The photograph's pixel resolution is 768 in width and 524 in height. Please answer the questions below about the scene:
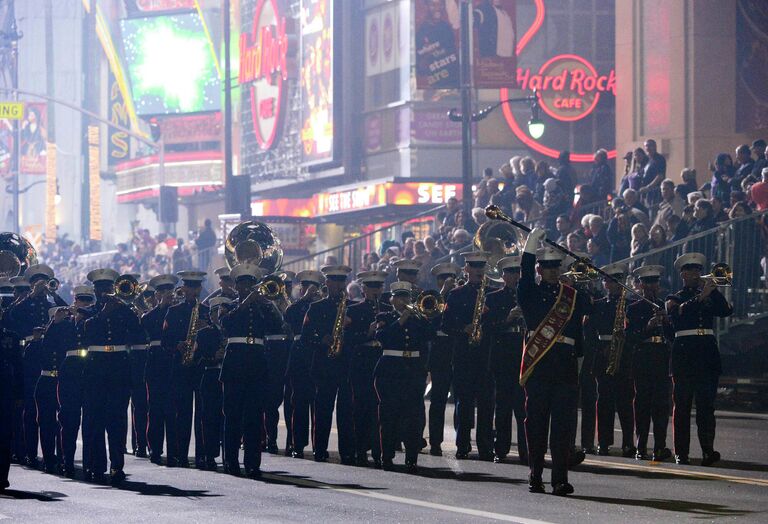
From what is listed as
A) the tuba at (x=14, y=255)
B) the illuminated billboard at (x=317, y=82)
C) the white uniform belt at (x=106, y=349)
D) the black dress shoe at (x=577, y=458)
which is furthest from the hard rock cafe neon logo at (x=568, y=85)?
the black dress shoe at (x=577, y=458)

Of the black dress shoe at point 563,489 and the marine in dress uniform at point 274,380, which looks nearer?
the black dress shoe at point 563,489

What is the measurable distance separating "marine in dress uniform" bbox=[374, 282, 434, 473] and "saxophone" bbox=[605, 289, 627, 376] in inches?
73.1

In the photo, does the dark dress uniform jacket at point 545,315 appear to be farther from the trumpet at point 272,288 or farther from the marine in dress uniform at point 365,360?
the marine in dress uniform at point 365,360

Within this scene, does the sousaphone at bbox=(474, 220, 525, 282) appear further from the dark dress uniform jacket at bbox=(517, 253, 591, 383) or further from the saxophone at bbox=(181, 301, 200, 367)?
the dark dress uniform jacket at bbox=(517, 253, 591, 383)

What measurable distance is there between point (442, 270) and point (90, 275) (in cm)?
371

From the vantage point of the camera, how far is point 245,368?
15.2 meters

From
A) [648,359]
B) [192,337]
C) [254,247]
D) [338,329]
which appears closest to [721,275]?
[648,359]

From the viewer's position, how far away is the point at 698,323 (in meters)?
15.4

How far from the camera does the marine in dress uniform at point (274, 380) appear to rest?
685 inches

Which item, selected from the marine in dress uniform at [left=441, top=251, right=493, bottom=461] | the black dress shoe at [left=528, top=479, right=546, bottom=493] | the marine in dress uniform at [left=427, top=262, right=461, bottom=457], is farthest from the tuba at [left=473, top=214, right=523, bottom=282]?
the black dress shoe at [left=528, top=479, right=546, bottom=493]

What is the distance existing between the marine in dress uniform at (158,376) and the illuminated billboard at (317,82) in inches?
1177

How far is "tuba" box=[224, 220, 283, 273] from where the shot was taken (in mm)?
22953

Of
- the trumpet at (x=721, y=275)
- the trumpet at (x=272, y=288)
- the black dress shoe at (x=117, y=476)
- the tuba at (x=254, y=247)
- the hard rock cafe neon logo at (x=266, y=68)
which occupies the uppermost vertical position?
the hard rock cafe neon logo at (x=266, y=68)

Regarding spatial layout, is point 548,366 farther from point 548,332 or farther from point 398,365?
point 398,365
